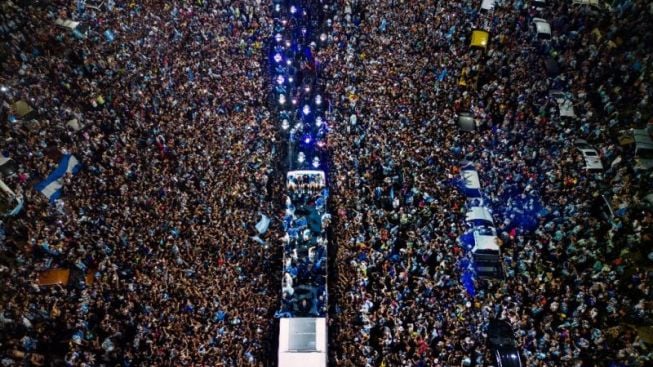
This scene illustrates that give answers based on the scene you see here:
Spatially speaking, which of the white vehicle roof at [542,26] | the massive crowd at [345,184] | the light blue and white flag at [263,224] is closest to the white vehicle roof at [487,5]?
the massive crowd at [345,184]

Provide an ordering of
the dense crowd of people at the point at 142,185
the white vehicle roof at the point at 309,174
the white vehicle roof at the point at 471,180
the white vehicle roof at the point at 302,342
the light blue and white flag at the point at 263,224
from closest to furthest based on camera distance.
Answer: the white vehicle roof at the point at 302,342
the dense crowd of people at the point at 142,185
the light blue and white flag at the point at 263,224
the white vehicle roof at the point at 309,174
the white vehicle roof at the point at 471,180

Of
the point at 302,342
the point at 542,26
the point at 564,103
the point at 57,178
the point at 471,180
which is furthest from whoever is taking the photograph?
the point at 542,26

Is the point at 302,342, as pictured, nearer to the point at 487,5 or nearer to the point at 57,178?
the point at 57,178

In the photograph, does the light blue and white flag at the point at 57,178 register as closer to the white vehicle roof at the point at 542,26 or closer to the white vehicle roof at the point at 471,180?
the white vehicle roof at the point at 471,180

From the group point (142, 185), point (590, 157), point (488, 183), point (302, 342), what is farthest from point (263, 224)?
point (590, 157)

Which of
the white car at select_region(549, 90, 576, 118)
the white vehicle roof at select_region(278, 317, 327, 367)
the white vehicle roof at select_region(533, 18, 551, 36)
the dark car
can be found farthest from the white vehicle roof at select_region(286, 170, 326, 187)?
the white vehicle roof at select_region(533, 18, 551, 36)

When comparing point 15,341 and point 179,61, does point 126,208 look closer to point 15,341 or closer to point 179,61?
point 15,341

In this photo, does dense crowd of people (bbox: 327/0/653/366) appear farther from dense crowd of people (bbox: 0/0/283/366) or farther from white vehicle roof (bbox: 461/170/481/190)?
dense crowd of people (bbox: 0/0/283/366)
